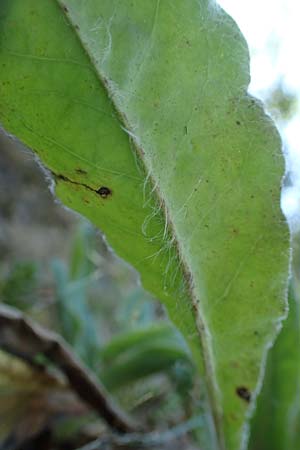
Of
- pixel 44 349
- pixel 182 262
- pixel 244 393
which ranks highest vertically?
pixel 182 262

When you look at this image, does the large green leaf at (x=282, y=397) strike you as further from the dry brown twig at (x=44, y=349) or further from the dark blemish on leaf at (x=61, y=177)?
the dark blemish on leaf at (x=61, y=177)

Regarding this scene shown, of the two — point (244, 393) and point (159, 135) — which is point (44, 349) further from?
point (159, 135)

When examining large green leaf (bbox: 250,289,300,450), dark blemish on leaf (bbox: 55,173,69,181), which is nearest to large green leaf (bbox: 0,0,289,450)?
dark blemish on leaf (bbox: 55,173,69,181)

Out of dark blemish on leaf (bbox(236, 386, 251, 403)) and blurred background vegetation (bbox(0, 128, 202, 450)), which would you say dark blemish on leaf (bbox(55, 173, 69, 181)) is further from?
dark blemish on leaf (bbox(236, 386, 251, 403))

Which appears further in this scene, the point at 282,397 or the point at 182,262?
the point at 282,397

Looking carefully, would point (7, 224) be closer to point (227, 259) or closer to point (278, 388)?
point (278, 388)

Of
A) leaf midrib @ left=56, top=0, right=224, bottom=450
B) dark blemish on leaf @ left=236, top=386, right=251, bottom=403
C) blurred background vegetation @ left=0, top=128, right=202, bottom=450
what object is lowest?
blurred background vegetation @ left=0, top=128, right=202, bottom=450

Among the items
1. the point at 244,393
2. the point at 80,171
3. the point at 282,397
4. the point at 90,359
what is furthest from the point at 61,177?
the point at 90,359
